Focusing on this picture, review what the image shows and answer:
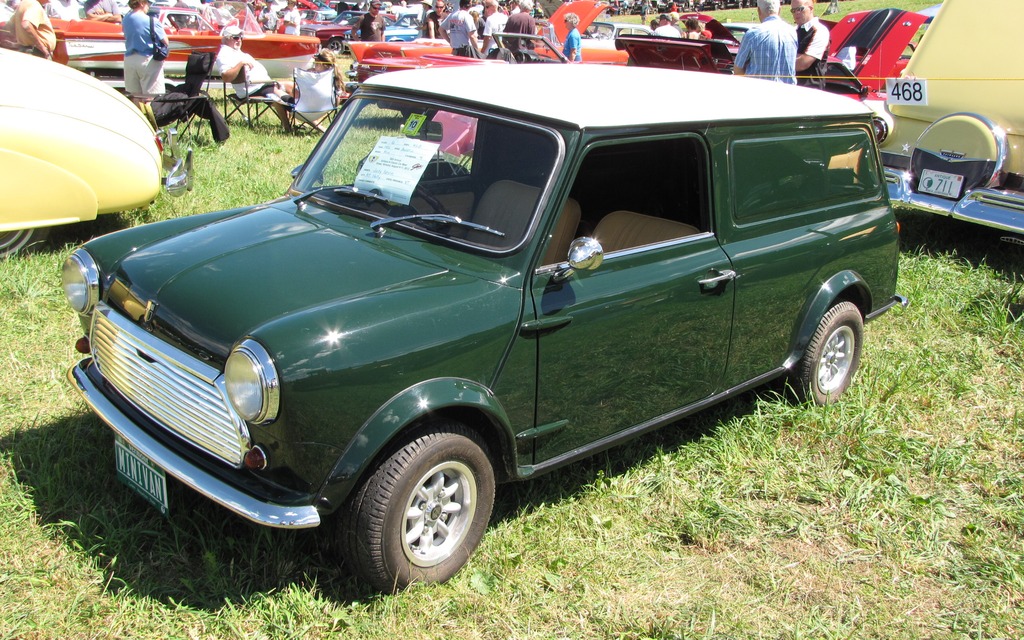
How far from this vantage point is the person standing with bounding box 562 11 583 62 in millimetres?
13609

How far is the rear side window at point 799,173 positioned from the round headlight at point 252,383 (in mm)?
2224

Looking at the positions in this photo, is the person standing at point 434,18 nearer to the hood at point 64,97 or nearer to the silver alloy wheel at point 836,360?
the hood at point 64,97

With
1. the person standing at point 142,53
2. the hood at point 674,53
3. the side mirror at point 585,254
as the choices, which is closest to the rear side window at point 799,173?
the side mirror at point 585,254

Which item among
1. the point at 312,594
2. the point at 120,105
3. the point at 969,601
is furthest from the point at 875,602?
the point at 120,105

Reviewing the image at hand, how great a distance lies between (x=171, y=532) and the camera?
322cm

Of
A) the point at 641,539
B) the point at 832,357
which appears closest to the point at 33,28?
the point at 832,357

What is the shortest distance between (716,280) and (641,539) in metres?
1.13

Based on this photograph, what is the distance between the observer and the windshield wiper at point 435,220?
3186 millimetres

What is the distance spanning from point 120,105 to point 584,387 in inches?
199

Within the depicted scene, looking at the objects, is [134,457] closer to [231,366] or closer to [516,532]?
[231,366]

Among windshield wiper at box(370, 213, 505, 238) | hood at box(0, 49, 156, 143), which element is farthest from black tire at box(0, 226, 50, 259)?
windshield wiper at box(370, 213, 505, 238)

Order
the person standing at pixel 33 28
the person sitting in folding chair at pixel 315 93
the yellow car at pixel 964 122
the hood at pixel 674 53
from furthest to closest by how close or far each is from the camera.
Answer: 1. the person sitting in folding chair at pixel 315 93
2. the hood at pixel 674 53
3. the person standing at pixel 33 28
4. the yellow car at pixel 964 122

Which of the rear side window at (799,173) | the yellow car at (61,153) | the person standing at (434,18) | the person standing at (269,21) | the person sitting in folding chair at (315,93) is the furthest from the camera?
the person standing at (269,21)

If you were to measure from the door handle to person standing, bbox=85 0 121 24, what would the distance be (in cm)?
1510
